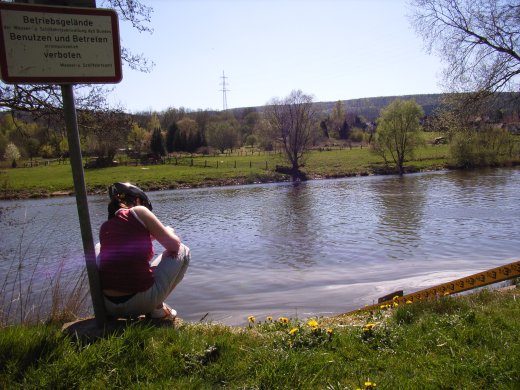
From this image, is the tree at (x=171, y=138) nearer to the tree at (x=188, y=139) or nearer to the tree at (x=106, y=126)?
the tree at (x=188, y=139)

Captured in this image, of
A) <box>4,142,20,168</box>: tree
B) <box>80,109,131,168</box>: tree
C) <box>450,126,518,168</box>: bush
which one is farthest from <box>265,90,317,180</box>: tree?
<box>80,109,131,168</box>: tree

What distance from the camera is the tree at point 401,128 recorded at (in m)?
54.0

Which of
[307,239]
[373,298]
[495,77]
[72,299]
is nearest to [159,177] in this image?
[307,239]

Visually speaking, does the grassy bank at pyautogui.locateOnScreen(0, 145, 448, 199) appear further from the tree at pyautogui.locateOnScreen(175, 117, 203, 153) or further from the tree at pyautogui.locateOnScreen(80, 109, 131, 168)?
the tree at pyautogui.locateOnScreen(80, 109, 131, 168)

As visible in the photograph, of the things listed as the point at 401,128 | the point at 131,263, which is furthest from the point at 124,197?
the point at 401,128

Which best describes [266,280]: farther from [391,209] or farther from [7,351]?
[391,209]

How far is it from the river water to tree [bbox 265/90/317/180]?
2292 centimetres

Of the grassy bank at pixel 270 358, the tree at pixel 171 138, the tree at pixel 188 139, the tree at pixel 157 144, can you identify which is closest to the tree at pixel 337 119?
the tree at pixel 188 139

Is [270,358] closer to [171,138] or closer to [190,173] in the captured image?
[190,173]

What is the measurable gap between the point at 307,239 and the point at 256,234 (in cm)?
284

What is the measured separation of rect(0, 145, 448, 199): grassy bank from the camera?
1875 inches

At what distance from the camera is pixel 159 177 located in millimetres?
52344

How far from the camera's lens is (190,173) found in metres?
55.2

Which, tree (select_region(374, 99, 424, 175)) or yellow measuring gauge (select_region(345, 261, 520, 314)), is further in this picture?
tree (select_region(374, 99, 424, 175))
